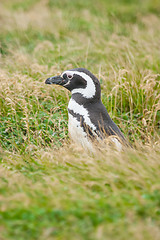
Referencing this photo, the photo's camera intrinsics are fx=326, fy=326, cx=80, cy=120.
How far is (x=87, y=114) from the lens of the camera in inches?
156

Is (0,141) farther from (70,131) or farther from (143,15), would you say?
(143,15)

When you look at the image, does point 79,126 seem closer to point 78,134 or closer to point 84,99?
point 78,134

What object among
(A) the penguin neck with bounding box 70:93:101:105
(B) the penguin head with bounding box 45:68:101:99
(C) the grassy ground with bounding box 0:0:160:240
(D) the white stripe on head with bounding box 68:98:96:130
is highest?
(B) the penguin head with bounding box 45:68:101:99

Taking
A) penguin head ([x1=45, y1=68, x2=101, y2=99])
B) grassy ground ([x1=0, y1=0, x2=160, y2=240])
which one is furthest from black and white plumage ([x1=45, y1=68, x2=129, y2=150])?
grassy ground ([x1=0, y1=0, x2=160, y2=240])

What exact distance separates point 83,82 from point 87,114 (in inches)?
15.9

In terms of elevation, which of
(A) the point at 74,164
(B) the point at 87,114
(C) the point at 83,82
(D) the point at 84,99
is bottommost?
(A) the point at 74,164

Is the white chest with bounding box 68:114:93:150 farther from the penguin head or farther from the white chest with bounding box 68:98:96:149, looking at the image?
the penguin head

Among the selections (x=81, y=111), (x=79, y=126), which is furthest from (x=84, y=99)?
(x=79, y=126)

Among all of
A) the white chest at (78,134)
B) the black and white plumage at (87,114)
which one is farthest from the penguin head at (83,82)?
the white chest at (78,134)

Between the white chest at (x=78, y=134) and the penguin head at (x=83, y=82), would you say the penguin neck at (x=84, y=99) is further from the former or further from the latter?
the white chest at (x=78, y=134)

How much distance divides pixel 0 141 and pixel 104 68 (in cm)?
278

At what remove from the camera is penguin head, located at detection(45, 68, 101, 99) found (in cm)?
400

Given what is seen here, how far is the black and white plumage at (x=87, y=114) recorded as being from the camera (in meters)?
3.94

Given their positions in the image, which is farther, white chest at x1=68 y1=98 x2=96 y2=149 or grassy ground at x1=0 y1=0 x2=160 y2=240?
white chest at x1=68 y1=98 x2=96 y2=149
